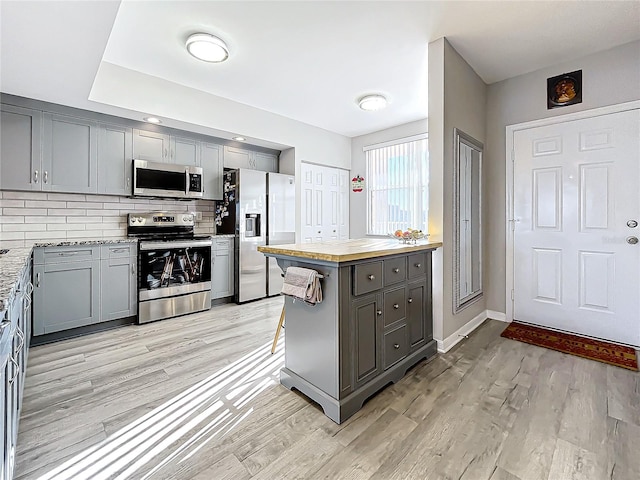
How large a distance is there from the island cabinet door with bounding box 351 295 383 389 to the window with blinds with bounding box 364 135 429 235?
3.19m

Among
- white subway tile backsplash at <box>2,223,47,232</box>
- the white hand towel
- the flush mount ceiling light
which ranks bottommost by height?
the white hand towel

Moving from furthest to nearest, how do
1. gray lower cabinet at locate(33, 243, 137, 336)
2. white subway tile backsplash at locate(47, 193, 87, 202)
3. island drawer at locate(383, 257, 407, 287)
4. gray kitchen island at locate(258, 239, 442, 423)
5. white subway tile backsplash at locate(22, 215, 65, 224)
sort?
white subway tile backsplash at locate(47, 193, 87, 202)
white subway tile backsplash at locate(22, 215, 65, 224)
gray lower cabinet at locate(33, 243, 137, 336)
island drawer at locate(383, 257, 407, 287)
gray kitchen island at locate(258, 239, 442, 423)

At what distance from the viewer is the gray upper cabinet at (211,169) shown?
422 cm

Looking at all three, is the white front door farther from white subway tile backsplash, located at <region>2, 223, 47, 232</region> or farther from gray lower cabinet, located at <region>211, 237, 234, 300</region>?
white subway tile backsplash, located at <region>2, 223, 47, 232</region>

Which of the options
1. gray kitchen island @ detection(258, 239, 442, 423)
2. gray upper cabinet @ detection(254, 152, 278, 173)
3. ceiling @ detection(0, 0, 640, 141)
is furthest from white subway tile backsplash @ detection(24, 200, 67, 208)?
gray kitchen island @ detection(258, 239, 442, 423)

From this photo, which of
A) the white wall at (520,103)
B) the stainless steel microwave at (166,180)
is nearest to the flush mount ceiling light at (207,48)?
the stainless steel microwave at (166,180)

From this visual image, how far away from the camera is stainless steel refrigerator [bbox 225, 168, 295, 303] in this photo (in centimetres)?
429

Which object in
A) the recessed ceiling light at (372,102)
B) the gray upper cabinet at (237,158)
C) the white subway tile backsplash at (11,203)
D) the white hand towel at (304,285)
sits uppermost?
the recessed ceiling light at (372,102)

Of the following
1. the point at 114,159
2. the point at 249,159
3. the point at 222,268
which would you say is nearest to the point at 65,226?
the point at 114,159

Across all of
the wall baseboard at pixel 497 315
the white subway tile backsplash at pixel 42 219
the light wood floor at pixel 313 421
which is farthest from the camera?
the wall baseboard at pixel 497 315

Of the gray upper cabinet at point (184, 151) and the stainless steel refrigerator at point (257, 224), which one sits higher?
the gray upper cabinet at point (184, 151)

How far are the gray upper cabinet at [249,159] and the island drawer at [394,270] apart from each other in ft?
10.6

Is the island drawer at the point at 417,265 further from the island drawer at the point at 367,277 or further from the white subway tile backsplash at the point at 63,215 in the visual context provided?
the white subway tile backsplash at the point at 63,215

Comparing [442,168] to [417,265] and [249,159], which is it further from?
[249,159]
